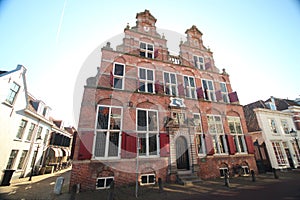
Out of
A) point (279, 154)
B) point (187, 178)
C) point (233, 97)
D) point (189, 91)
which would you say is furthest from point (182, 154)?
point (279, 154)

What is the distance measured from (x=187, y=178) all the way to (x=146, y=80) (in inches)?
311

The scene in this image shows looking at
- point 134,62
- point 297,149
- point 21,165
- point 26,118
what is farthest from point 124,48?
point 297,149

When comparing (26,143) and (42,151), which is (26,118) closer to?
(26,143)

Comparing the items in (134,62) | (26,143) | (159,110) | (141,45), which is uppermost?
(141,45)

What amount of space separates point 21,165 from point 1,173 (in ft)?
10.5

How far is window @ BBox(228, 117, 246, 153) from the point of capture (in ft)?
40.8

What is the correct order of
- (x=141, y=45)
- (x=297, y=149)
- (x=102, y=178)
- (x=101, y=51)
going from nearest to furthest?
(x=102, y=178), (x=101, y=51), (x=141, y=45), (x=297, y=149)

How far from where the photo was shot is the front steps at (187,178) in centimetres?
861

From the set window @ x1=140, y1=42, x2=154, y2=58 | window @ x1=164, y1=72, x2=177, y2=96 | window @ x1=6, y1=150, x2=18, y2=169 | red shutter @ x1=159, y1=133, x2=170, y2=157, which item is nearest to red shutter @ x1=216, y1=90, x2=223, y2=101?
window @ x1=164, y1=72, x2=177, y2=96

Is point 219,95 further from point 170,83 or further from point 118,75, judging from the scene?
point 118,75

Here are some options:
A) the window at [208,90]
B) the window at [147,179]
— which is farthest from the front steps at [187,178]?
the window at [208,90]

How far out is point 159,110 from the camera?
10.7 m

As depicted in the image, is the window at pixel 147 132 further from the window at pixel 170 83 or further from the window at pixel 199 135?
the window at pixel 199 135

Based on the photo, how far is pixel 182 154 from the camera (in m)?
10.3
